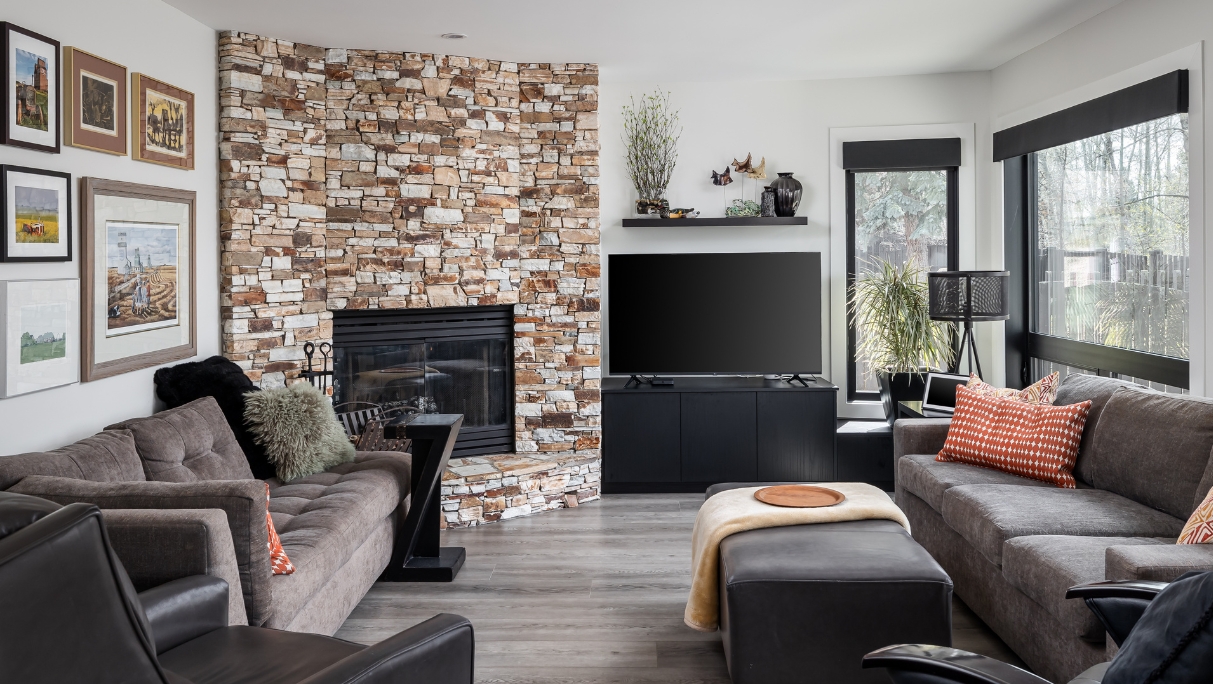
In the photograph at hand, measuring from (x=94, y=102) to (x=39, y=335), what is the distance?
3.09ft

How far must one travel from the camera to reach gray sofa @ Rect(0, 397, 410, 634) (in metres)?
2.32

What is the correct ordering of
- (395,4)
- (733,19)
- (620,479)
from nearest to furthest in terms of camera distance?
(395,4), (733,19), (620,479)

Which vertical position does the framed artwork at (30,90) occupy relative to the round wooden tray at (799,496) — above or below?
above

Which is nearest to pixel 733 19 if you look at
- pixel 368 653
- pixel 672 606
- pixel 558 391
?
pixel 558 391

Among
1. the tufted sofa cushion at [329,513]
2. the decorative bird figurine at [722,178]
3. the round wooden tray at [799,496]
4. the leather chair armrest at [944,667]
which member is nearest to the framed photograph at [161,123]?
the tufted sofa cushion at [329,513]

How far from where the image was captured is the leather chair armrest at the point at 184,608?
2.12 m

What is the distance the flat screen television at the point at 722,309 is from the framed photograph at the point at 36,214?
10.2ft

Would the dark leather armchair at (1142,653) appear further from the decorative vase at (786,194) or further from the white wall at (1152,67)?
the decorative vase at (786,194)

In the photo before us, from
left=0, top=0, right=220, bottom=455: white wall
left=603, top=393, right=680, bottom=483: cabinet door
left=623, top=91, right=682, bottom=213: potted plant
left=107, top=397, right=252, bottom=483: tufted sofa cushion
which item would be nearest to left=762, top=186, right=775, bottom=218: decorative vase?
left=623, top=91, right=682, bottom=213: potted plant

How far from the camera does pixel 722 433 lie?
5.50 m

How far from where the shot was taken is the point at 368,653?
5.78 feet

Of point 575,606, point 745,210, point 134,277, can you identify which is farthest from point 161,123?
point 745,210

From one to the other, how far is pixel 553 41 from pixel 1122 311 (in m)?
3.19

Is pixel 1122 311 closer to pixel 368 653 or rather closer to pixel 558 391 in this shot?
pixel 558 391
